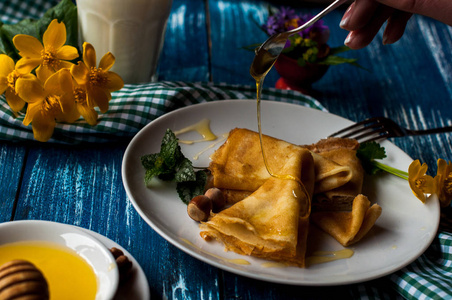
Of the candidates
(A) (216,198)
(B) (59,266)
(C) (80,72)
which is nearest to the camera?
(B) (59,266)

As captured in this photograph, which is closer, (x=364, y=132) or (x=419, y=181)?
(x=419, y=181)

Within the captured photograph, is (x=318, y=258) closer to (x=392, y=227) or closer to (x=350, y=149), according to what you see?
(x=392, y=227)

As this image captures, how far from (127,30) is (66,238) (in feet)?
4.23

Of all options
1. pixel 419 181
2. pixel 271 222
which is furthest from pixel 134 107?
pixel 419 181

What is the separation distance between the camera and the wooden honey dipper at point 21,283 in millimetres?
1053

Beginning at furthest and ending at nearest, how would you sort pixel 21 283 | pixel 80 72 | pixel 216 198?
1. pixel 80 72
2. pixel 216 198
3. pixel 21 283

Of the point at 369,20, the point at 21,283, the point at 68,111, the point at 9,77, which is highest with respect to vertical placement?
the point at 369,20

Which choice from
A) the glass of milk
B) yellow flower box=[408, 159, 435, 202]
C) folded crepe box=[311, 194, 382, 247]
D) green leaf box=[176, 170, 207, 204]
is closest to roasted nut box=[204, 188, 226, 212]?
green leaf box=[176, 170, 207, 204]

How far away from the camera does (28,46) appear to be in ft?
6.37

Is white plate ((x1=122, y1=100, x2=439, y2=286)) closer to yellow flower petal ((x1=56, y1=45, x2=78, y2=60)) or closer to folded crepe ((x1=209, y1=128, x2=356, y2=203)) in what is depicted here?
folded crepe ((x1=209, y1=128, x2=356, y2=203))

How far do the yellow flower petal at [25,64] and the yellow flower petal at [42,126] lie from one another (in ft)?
0.55

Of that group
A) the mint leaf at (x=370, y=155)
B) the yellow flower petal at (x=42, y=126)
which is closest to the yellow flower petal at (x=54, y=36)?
the yellow flower petal at (x=42, y=126)

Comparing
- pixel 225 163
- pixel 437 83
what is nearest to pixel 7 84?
pixel 225 163

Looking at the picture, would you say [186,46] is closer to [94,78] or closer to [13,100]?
[94,78]
